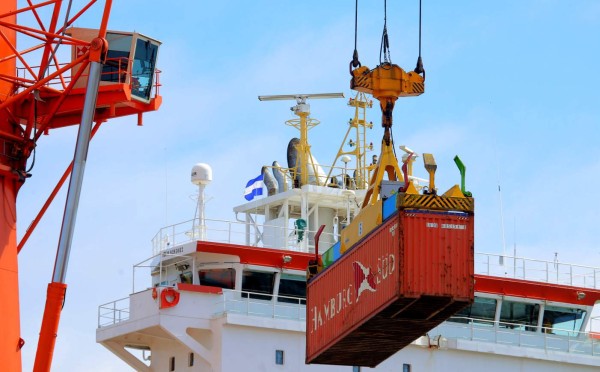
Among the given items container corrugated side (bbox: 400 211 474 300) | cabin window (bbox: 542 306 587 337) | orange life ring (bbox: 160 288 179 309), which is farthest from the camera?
cabin window (bbox: 542 306 587 337)

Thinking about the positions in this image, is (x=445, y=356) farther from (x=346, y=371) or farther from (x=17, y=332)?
(x=17, y=332)

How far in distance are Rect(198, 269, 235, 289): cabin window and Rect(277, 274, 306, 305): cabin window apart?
1.51 metres

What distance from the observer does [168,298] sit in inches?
2312

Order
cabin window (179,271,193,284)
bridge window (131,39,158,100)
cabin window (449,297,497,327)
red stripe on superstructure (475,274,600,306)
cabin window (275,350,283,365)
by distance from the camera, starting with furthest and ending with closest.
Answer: red stripe on superstructure (475,274,600,306) < cabin window (449,297,497,327) < cabin window (179,271,193,284) < cabin window (275,350,283,365) < bridge window (131,39,158,100)

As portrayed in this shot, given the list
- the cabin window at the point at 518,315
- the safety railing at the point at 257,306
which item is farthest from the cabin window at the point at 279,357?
the cabin window at the point at 518,315

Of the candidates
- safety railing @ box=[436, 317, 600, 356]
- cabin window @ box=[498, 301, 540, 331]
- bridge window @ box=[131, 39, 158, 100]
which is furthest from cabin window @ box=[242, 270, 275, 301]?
bridge window @ box=[131, 39, 158, 100]

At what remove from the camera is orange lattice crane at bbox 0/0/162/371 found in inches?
1905

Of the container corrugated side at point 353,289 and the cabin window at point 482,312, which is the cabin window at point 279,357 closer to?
the container corrugated side at point 353,289

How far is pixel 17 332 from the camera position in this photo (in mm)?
48906

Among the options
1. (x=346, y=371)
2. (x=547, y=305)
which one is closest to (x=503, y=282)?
(x=547, y=305)

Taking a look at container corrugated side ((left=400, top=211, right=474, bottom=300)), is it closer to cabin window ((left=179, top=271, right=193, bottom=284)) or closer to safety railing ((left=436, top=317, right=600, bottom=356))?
safety railing ((left=436, top=317, right=600, bottom=356))

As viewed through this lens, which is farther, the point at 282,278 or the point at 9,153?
the point at 282,278

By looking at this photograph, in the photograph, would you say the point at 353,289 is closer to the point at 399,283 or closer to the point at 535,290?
the point at 399,283

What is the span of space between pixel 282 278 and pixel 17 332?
13.6 meters
